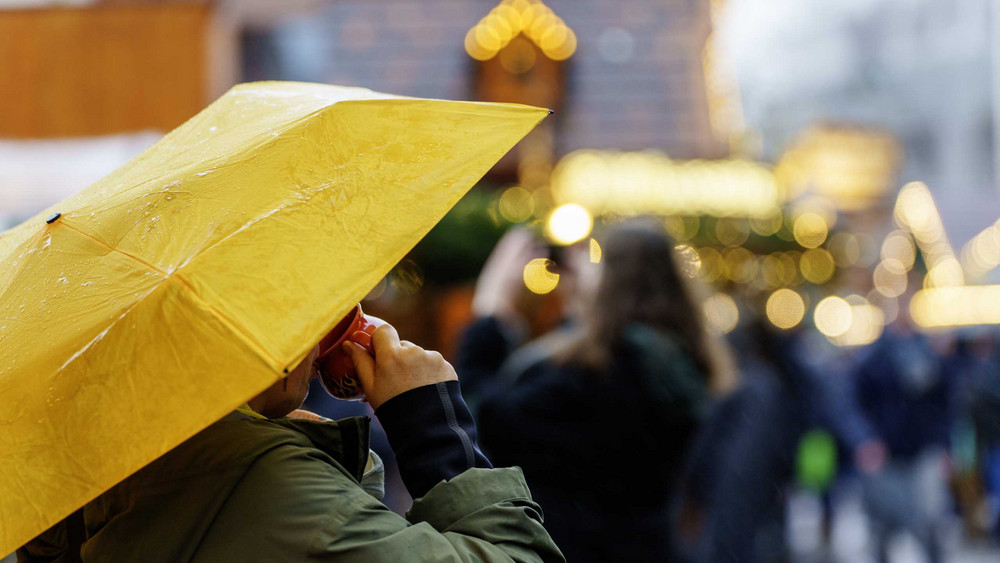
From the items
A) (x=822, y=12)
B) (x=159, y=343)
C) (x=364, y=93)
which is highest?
(x=364, y=93)

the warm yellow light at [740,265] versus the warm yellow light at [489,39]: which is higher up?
the warm yellow light at [489,39]

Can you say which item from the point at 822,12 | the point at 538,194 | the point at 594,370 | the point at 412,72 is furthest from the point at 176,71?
the point at 822,12

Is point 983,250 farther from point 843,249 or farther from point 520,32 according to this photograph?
point 520,32

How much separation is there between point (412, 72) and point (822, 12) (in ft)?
169

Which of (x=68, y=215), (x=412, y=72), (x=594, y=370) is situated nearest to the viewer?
(x=68, y=215)

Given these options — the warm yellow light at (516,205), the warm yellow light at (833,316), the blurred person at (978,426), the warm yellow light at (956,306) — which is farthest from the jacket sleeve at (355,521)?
the warm yellow light at (833,316)

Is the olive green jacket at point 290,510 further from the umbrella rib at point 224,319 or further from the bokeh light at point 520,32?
the bokeh light at point 520,32

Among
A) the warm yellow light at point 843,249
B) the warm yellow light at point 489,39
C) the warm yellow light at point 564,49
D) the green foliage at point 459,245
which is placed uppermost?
the warm yellow light at point 489,39

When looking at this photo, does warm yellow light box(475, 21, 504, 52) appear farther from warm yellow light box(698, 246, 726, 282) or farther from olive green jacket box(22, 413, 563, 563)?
olive green jacket box(22, 413, 563, 563)

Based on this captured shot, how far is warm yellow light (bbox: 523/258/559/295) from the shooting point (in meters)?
4.12

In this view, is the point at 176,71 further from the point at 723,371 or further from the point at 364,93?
the point at 364,93

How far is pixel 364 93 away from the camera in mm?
1758

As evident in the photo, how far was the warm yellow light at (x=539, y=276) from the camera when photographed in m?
4.12

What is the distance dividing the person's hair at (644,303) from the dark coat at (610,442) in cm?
7
